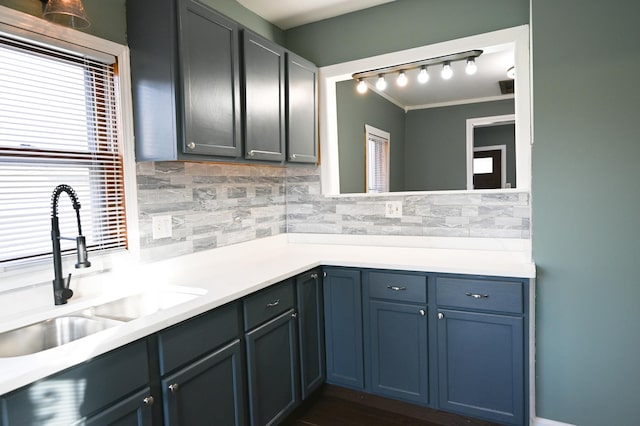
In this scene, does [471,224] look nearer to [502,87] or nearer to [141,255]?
[141,255]

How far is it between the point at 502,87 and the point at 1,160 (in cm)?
442

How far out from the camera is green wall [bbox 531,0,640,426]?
76.7 inches

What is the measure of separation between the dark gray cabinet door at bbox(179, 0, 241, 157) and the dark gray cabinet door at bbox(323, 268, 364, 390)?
3.20ft

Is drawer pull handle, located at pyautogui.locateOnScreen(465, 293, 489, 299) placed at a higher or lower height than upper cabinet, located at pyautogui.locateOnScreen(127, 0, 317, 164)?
lower

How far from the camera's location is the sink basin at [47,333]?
143 centimetres

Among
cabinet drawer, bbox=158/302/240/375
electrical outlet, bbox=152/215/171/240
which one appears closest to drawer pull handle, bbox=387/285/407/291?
cabinet drawer, bbox=158/302/240/375

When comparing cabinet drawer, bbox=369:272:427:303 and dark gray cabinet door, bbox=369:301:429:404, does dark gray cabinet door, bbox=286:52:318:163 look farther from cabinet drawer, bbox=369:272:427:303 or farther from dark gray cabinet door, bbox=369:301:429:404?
dark gray cabinet door, bbox=369:301:429:404

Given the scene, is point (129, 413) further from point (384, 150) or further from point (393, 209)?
point (384, 150)

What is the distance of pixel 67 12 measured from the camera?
1526 millimetres

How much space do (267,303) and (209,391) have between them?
0.50 meters

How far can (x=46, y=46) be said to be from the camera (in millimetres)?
1674

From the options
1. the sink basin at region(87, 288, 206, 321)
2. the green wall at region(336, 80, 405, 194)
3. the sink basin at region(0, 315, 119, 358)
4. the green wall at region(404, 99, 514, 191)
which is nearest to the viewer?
the sink basin at region(0, 315, 119, 358)

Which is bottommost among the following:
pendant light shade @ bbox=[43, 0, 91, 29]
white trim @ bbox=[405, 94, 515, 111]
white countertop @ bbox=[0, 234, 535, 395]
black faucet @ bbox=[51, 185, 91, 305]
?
white countertop @ bbox=[0, 234, 535, 395]

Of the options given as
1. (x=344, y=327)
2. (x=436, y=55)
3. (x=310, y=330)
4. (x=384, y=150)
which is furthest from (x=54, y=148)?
(x=384, y=150)
